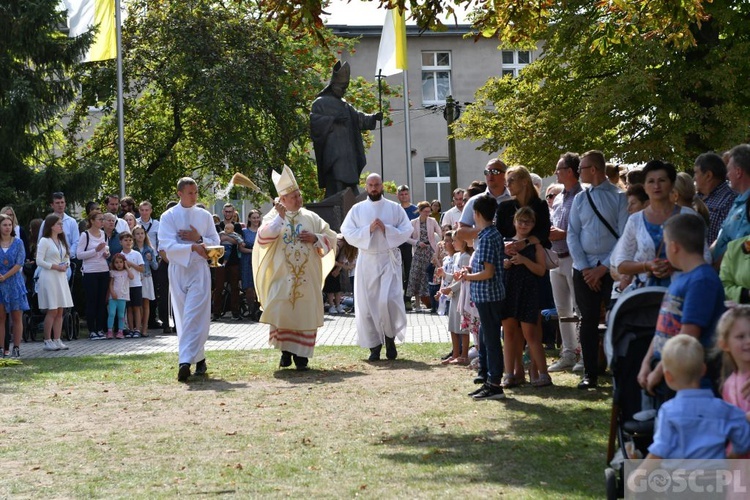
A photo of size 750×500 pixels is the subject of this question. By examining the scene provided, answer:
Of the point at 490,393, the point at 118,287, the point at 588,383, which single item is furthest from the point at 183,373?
the point at 118,287

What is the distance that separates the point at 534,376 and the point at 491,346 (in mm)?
956

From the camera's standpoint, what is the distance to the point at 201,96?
35.9 meters

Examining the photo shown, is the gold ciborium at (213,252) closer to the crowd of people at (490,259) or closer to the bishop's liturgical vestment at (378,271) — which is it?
the crowd of people at (490,259)


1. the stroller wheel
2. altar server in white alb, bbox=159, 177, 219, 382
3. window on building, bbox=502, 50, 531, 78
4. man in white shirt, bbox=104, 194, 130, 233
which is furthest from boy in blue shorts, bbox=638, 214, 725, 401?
window on building, bbox=502, 50, 531, 78

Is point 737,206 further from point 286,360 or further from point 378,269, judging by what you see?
point 378,269

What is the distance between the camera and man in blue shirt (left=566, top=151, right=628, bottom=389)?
11141mm

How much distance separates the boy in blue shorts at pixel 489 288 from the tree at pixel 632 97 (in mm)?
13927

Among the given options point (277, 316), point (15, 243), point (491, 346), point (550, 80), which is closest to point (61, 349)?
point (15, 243)

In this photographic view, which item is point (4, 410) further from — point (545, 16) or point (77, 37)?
point (77, 37)

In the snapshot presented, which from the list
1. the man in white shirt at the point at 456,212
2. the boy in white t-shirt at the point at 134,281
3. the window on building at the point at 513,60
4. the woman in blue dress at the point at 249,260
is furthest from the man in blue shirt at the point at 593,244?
the window on building at the point at 513,60

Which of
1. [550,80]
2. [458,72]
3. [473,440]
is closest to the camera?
[473,440]

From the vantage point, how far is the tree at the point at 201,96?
36.3m

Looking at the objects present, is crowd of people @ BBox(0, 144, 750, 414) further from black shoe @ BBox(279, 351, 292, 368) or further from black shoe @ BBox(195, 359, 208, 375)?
black shoe @ BBox(195, 359, 208, 375)

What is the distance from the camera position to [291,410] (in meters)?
10.8
